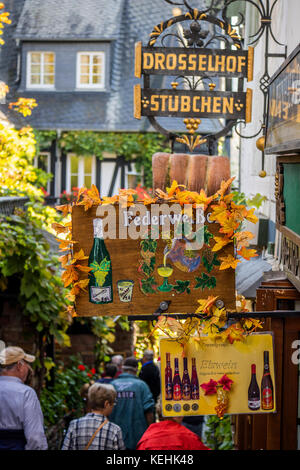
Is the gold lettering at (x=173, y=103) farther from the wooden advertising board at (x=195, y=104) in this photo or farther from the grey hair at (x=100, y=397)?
the grey hair at (x=100, y=397)

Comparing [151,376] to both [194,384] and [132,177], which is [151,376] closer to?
[194,384]

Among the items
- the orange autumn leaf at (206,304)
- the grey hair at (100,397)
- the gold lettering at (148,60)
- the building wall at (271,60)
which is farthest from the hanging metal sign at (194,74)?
the orange autumn leaf at (206,304)

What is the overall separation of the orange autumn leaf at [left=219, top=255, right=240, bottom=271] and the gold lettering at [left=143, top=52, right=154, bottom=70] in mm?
Answer: 2373

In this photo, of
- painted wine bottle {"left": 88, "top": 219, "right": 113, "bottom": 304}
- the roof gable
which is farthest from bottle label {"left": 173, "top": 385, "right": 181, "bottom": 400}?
the roof gable

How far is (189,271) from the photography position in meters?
3.48

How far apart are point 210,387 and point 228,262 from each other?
65cm

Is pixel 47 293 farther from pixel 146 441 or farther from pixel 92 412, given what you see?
pixel 146 441

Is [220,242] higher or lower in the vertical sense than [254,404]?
higher

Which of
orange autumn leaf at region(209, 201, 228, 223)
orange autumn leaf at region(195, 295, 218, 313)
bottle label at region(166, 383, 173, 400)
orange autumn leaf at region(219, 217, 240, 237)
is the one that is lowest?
bottle label at region(166, 383, 173, 400)

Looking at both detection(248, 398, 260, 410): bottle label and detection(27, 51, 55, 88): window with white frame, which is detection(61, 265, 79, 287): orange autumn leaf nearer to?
detection(248, 398, 260, 410): bottle label

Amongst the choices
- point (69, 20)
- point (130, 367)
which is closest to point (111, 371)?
point (130, 367)

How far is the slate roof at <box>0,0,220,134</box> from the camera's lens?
1998 cm

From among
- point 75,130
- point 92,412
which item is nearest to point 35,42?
point 75,130

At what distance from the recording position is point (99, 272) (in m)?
3.46
